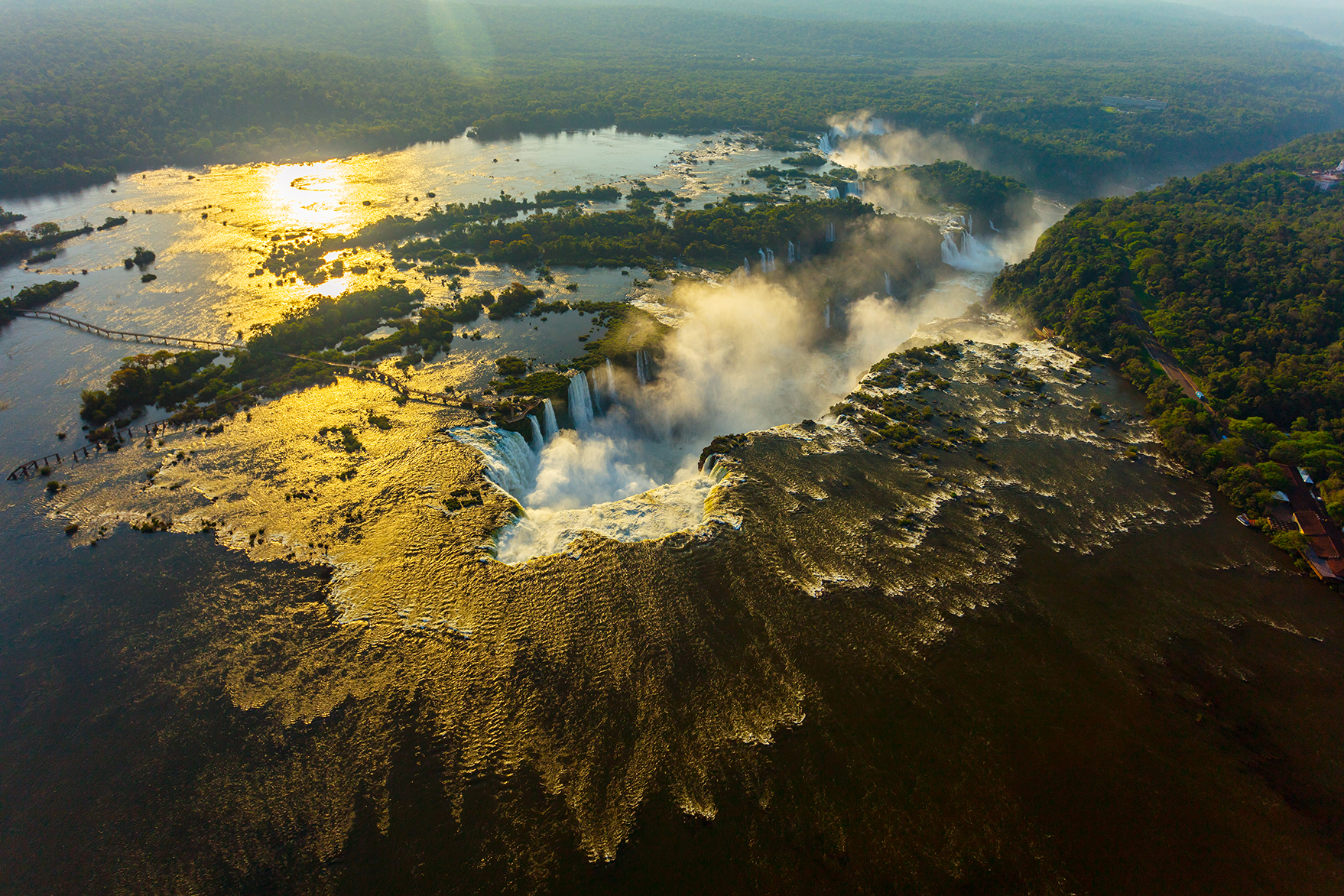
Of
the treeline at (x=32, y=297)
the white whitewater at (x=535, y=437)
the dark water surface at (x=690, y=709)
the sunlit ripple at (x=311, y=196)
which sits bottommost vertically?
the dark water surface at (x=690, y=709)

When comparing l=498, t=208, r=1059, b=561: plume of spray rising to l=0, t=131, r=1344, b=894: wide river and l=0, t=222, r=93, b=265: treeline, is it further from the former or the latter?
l=0, t=222, r=93, b=265: treeline

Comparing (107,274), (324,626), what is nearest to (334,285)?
(107,274)

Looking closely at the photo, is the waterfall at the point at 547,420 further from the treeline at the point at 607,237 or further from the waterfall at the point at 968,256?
the waterfall at the point at 968,256

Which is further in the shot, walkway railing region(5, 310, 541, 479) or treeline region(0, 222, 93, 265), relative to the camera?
treeline region(0, 222, 93, 265)

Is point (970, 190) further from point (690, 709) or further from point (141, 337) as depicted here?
point (141, 337)

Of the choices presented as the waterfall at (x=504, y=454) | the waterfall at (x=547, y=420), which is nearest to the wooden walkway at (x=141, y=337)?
the waterfall at (x=504, y=454)

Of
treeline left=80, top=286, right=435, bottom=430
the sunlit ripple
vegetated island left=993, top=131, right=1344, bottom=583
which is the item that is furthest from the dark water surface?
the sunlit ripple
